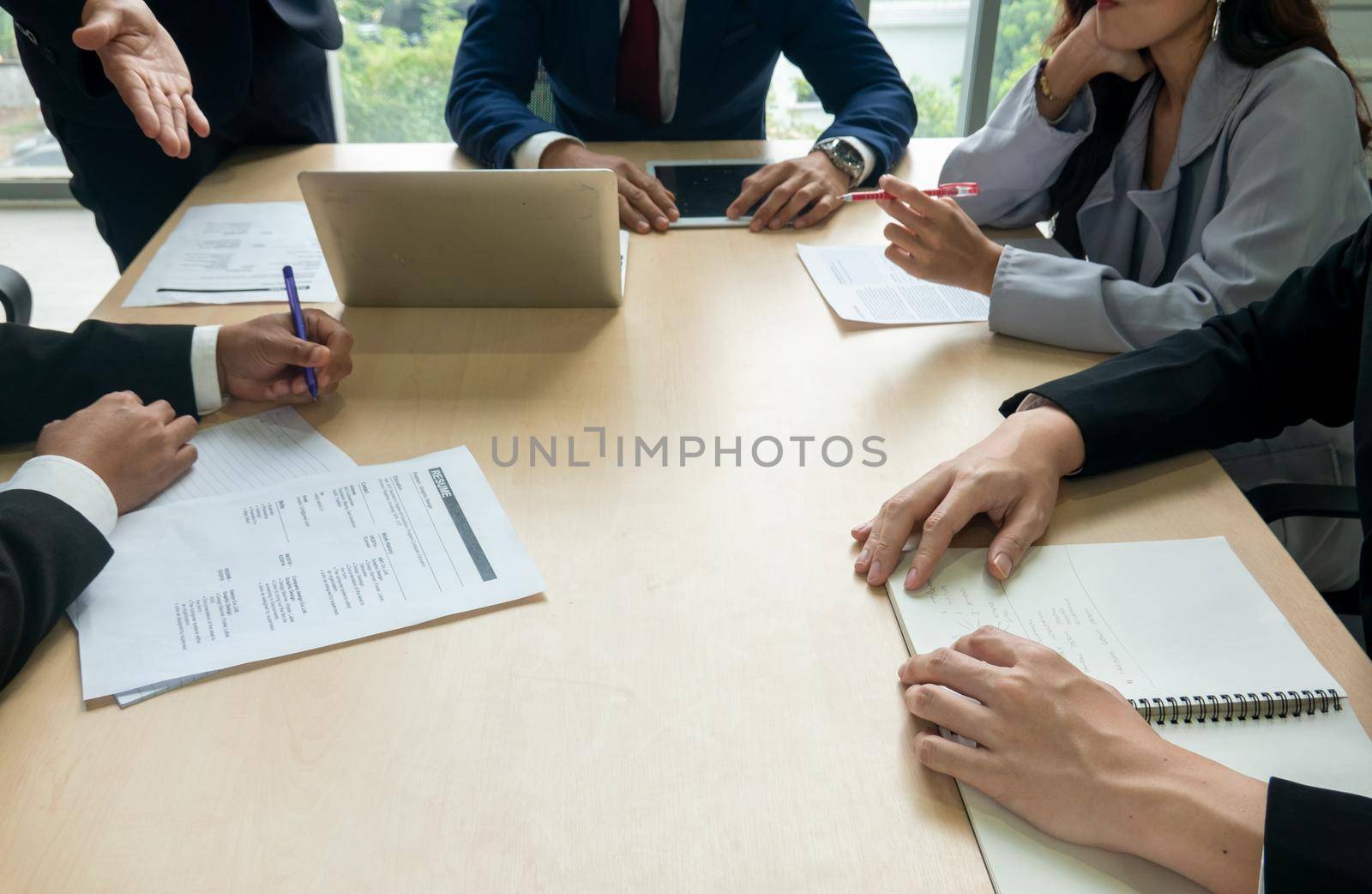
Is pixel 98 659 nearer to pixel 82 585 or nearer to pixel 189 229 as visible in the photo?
pixel 82 585

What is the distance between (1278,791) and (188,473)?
916mm

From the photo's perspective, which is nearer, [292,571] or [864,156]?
[292,571]

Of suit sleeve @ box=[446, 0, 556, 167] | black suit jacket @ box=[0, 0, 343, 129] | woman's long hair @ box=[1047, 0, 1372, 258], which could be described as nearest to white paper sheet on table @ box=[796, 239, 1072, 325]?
woman's long hair @ box=[1047, 0, 1372, 258]

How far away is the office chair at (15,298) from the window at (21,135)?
90.6 inches

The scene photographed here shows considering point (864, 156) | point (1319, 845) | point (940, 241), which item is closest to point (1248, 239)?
point (940, 241)

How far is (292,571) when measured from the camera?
2.71ft

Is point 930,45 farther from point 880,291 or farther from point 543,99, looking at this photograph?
point 880,291

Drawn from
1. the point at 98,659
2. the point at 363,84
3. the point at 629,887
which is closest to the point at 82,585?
the point at 98,659

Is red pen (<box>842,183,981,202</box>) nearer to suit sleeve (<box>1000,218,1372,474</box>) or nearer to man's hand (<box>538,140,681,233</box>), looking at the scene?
man's hand (<box>538,140,681,233</box>)

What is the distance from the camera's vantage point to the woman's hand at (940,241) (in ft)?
4.08

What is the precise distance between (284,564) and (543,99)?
142cm

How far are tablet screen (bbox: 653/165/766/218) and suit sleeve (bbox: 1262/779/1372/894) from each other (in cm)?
114

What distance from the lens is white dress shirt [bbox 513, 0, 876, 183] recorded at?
1.63 m

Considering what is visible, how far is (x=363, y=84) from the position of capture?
10.4 feet
